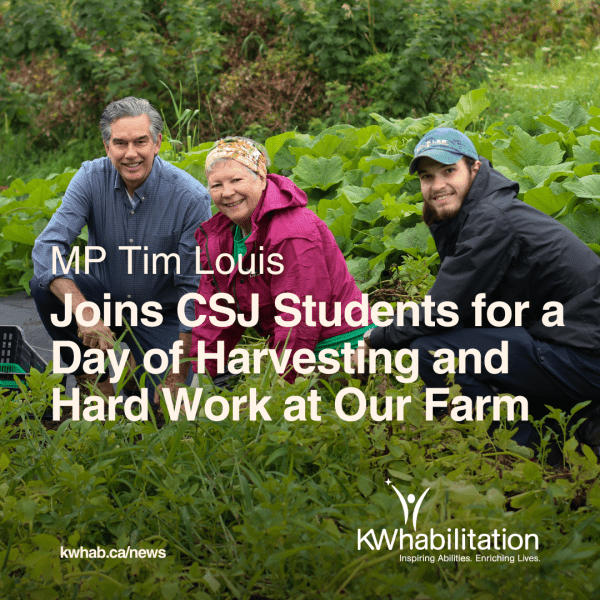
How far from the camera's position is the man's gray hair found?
122 inches

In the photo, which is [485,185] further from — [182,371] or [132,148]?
Answer: [132,148]

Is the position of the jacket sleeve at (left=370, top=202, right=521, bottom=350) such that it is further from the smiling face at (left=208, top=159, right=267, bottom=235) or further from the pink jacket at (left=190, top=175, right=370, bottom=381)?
the smiling face at (left=208, top=159, right=267, bottom=235)

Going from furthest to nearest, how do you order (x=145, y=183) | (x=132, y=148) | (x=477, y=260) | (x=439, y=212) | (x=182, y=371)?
(x=145, y=183) < (x=132, y=148) < (x=182, y=371) < (x=439, y=212) < (x=477, y=260)

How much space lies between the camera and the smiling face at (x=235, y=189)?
265 cm

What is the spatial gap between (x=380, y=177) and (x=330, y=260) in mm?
1473

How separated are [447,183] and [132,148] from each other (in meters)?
1.46

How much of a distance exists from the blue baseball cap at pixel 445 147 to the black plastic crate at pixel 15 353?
1.80 meters

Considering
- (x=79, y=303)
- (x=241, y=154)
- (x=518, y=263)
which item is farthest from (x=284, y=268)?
(x=79, y=303)

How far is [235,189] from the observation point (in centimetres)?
265

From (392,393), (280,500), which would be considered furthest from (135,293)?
(280,500)

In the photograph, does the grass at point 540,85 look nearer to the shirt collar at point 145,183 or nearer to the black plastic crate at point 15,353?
the shirt collar at point 145,183

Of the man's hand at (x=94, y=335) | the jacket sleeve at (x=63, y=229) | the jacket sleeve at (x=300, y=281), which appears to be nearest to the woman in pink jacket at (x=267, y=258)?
the jacket sleeve at (x=300, y=281)

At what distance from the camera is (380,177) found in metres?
4.07

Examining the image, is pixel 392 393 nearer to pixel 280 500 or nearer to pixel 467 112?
pixel 280 500
